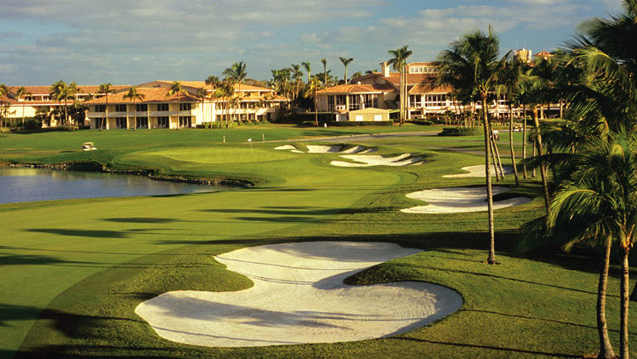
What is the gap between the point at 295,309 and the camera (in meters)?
18.0

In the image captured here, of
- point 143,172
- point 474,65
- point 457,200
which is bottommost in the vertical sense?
point 143,172

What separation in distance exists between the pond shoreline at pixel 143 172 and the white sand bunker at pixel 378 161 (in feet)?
38.7

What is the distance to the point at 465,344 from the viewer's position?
1405cm

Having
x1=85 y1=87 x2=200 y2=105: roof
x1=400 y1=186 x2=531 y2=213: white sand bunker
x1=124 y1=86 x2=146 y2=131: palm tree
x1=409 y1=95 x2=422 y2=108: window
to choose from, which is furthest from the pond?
x1=409 y1=95 x2=422 y2=108: window

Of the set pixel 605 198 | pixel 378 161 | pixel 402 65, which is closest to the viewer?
pixel 605 198

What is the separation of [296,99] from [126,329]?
14160 centimetres

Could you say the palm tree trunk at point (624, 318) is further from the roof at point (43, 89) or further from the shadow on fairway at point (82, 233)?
the roof at point (43, 89)

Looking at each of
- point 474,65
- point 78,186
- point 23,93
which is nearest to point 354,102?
point 23,93

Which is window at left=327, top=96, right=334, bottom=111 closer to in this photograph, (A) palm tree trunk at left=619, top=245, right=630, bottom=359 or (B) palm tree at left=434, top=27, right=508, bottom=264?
(B) palm tree at left=434, top=27, right=508, bottom=264

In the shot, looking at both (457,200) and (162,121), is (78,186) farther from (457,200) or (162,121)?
(162,121)

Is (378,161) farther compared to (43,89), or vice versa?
(43,89)

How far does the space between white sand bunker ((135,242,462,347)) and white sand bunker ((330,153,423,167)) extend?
43987 millimetres

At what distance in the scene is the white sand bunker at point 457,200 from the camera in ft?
112

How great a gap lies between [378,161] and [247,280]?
167 feet
